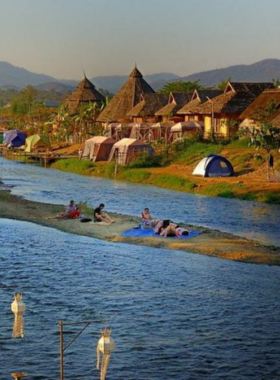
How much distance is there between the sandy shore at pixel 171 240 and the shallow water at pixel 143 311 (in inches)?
24.9

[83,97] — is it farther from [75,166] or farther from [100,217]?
[100,217]

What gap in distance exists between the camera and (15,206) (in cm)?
3588

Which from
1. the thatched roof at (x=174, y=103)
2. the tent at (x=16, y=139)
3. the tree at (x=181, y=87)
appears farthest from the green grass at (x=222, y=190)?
the tree at (x=181, y=87)

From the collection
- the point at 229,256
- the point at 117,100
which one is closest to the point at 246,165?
the point at 229,256

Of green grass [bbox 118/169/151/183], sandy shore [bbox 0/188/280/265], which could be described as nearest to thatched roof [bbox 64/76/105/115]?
green grass [bbox 118/169/151/183]

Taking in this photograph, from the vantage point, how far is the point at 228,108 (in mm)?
54938

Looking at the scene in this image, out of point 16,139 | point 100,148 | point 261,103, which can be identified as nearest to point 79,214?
point 261,103

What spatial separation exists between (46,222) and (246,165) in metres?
17.1

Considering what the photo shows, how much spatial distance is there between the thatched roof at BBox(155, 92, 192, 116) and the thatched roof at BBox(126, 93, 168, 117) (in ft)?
3.26

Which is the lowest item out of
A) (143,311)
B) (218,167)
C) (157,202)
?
(143,311)

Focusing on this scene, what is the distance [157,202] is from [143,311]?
20068 mm

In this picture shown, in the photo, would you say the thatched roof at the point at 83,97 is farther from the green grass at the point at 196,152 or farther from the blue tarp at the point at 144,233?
the blue tarp at the point at 144,233

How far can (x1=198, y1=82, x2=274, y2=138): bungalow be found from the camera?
179 feet

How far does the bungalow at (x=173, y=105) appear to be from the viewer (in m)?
62.5
